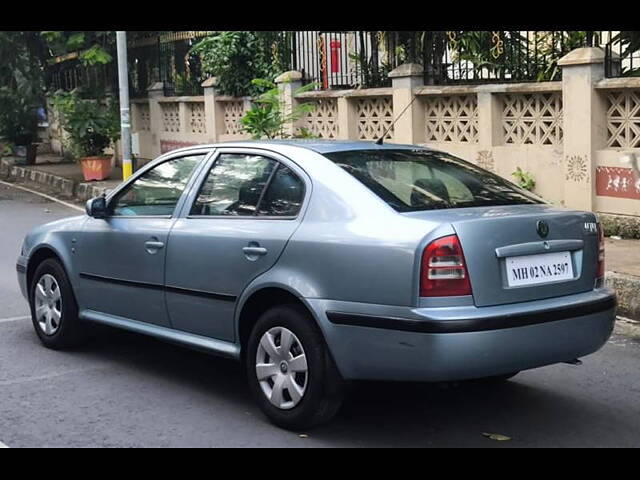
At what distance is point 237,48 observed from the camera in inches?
689

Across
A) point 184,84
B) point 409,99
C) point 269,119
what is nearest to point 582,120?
point 409,99

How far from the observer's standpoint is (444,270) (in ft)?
15.4

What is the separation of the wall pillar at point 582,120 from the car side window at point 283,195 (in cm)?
621

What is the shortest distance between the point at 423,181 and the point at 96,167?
14673 mm

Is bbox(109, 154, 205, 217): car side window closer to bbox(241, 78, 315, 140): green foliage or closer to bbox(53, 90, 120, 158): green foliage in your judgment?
bbox(241, 78, 315, 140): green foliage

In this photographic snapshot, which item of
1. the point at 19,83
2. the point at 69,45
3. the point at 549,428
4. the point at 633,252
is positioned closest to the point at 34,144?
the point at 19,83

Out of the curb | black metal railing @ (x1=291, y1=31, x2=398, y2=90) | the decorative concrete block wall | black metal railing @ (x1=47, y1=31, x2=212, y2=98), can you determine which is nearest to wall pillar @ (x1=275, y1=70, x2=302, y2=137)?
the decorative concrete block wall

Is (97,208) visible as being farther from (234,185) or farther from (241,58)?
(241,58)

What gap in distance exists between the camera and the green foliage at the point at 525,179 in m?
11.8

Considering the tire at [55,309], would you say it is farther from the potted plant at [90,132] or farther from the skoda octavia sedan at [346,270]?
the potted plant at [90,132]

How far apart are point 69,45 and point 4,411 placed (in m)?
15.8

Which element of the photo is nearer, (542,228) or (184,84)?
(542,228)

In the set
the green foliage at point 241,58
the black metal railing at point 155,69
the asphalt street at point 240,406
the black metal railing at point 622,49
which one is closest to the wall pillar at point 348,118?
the green foliage at point 241,58

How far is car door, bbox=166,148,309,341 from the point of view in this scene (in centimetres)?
541
